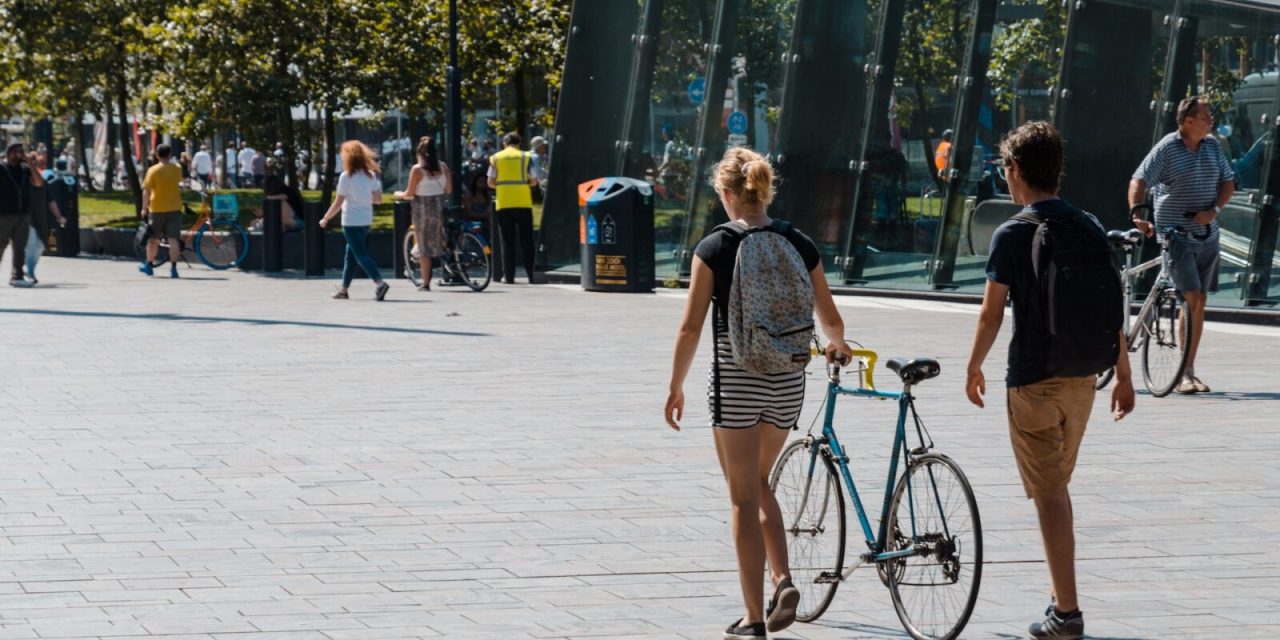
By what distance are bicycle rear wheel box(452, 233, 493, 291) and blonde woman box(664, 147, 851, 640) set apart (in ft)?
48.0

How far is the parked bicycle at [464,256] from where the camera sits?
1988 cm

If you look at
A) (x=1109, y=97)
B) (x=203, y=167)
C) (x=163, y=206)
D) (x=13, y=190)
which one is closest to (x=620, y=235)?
(x=1109, y=97)

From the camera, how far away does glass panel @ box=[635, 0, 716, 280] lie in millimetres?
20594

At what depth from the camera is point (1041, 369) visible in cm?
525

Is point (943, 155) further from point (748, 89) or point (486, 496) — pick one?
point (486, 496)

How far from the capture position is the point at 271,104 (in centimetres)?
2900

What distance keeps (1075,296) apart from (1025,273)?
0.16 meters

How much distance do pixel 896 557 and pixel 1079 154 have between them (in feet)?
42.5

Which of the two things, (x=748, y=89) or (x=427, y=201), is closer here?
(x=427, y=201)

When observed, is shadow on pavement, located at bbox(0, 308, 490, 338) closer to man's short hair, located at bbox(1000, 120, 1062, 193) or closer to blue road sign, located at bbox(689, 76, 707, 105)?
blue road sign, located at bbox(689, 76, 707, 105)

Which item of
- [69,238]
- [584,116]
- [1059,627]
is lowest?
[69,238]

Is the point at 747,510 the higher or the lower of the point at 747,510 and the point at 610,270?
the higher

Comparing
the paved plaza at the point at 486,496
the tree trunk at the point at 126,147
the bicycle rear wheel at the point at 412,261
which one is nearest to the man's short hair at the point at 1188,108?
the paved plaza at the point at 486,496

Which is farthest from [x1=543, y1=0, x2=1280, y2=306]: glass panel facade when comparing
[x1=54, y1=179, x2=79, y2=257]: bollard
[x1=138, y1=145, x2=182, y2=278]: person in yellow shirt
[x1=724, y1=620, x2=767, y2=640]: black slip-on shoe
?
[x1=724, y1=620, x2=767, y2=640]: black slip-on shoe
